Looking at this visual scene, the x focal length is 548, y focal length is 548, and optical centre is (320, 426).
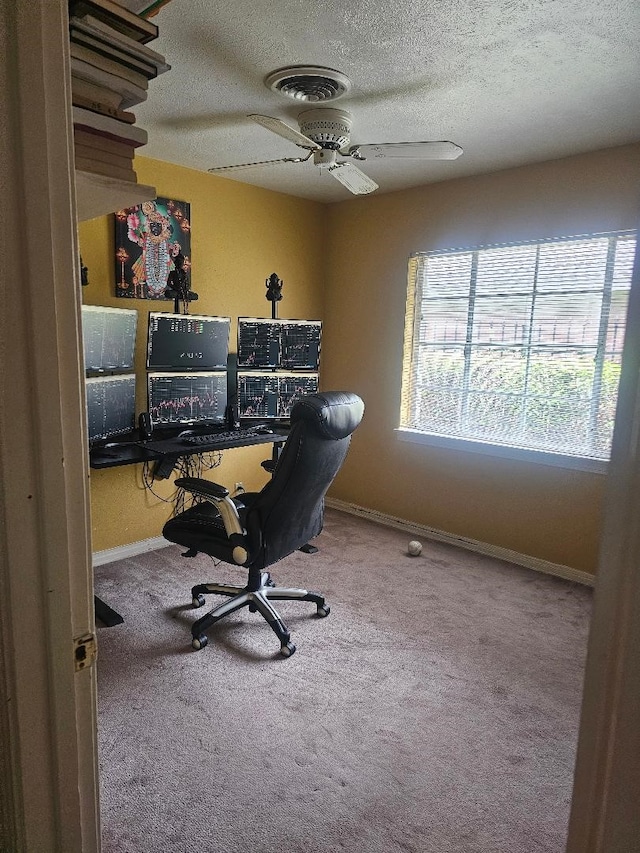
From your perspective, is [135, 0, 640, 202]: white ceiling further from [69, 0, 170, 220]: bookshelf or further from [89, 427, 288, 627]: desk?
[89, 427, 288, 627]: desk

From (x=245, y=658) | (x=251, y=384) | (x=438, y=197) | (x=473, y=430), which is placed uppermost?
(x=438, y=197)

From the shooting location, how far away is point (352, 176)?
2.64m

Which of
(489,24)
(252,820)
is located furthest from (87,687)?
(489,24)

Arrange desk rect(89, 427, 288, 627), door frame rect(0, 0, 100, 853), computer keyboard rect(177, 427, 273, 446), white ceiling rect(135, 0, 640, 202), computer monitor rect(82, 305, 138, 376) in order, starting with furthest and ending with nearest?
computer keyboard rect(177, 427, 273, 446), computer monitor rect(82, 305, 138, 376), desk rect(89, 427, 288, 627), white ceiling rect(135, 0, 640, 202), door frame rect(0, 0, 100, 853)

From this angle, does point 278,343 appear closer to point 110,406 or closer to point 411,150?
point 110,406

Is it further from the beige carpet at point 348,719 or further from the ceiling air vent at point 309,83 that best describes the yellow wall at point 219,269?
the ceiling air vent at point 309,83

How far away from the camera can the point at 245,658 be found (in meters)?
2.45

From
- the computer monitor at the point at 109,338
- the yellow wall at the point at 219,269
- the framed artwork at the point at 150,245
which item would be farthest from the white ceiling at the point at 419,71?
the computer monitor at the point at 109,338

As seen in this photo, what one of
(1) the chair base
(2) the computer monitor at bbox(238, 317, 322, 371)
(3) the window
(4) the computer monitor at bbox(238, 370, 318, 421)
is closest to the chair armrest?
(1) the chair base

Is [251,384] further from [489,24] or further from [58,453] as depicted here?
[58,453]

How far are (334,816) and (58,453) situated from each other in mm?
1561

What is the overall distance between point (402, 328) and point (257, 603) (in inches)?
92.0

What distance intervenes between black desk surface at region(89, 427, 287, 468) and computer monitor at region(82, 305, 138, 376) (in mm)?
418

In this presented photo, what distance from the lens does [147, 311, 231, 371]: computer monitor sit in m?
3.27
